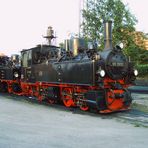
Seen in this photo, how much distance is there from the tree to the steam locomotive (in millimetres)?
11603

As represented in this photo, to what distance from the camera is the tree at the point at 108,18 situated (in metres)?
29.1

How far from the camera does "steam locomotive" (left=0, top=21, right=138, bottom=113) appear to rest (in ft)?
43.1

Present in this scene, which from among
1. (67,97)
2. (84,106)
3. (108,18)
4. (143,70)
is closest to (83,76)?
(84,106)

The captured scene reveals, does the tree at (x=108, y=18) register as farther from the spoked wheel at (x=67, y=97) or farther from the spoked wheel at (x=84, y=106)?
the spoked wheel at (x=84, y=106)

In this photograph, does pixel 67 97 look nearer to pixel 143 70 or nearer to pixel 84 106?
pixel 84 106

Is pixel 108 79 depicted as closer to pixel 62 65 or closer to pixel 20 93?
pixel 62 65

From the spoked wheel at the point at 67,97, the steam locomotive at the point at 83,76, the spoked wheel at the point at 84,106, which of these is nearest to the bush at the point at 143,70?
the steam locomotive at the point at 83,76

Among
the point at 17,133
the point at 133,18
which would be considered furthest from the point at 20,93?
the point at 133,18

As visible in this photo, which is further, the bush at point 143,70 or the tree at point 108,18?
the bush at point 143,70

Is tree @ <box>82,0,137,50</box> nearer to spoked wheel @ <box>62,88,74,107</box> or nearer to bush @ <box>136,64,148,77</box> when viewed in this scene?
bush @ <box>136,64,148,77</box>

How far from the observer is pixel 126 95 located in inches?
541

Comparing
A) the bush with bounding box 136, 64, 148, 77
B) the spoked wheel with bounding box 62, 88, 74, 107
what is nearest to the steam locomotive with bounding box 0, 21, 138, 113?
the spoked wheel with bounding box 62, 88, 74, 107

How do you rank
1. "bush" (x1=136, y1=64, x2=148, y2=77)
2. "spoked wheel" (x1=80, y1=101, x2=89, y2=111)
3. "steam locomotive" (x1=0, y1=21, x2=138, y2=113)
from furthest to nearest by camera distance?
"bush" (x1=136, y1=64, x2=148, y2=77)
"spoked wheel" (x1=80, y1=101, x2=89, y2=111)
"steam locomotive" (x1=0, y1=21, x2=138, y2=113)

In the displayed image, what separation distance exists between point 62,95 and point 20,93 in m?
5.70
